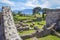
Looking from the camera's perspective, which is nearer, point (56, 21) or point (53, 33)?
point (53, 33)

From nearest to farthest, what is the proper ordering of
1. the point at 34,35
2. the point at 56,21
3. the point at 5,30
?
the point at 5,30 → the point at 34,35 → the point at 56,21

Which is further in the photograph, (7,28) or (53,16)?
(53,16)

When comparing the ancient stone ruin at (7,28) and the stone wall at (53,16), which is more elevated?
the ancient stone ruin at (7,28)

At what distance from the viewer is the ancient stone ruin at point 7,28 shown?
9896mm

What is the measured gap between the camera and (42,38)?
20.1m

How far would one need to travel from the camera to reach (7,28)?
10641 mm

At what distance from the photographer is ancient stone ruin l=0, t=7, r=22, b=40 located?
990 cm

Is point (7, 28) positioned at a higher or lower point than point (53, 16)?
higher

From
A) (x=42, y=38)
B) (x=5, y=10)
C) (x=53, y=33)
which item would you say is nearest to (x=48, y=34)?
(x=53, y=33)

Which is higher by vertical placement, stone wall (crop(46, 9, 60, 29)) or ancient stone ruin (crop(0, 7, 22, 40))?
ancient stone ruin (crop(0, 7, 22, 40))

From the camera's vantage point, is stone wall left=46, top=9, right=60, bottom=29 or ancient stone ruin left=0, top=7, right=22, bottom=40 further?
stone wall left=46, top=9, right=60, bottom=29

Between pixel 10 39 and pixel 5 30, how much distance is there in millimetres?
1097

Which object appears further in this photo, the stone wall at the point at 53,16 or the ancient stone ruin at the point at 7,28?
the stone wall at the point at 53,16

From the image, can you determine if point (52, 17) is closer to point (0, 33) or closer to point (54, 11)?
point (54, 11)
